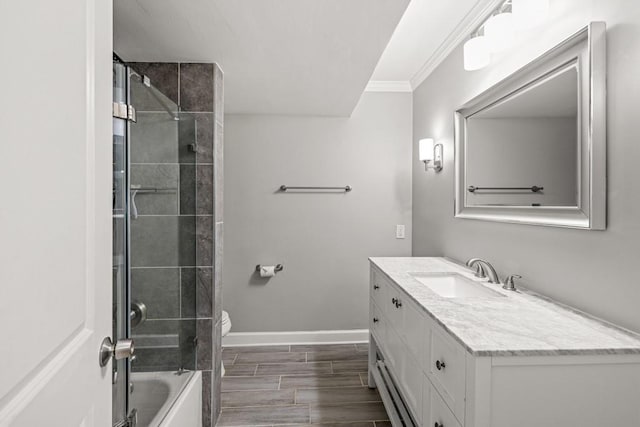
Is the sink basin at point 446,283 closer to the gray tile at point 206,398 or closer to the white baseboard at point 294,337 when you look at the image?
the gray tile at point 206,398

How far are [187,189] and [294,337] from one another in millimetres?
1809

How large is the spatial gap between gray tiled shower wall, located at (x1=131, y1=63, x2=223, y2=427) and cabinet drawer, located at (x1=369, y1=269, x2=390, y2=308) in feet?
3.25

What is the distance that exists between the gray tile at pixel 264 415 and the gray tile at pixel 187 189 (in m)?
1.24

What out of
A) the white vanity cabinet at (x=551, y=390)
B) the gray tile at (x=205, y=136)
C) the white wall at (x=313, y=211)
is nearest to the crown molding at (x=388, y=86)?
the white wall at (x=313, y=211)

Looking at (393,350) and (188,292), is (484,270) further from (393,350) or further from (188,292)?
(188,292)

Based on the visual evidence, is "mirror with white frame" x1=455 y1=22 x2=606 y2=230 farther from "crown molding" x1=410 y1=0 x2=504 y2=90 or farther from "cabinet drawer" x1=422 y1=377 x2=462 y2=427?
"cabinet drawer" x1=422 y1=377 x2=462 y2=427

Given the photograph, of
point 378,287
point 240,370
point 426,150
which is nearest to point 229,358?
point 240,370

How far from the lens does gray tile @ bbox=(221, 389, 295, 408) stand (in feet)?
7.20

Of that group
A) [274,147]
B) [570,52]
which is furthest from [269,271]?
[570,52]

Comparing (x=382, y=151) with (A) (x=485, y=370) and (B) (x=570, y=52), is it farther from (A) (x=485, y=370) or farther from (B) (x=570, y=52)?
(A) (x=485, y=370)

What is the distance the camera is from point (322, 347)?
306 centimetres

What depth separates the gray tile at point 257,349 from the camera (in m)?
2.98

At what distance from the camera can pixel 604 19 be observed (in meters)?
1.18
